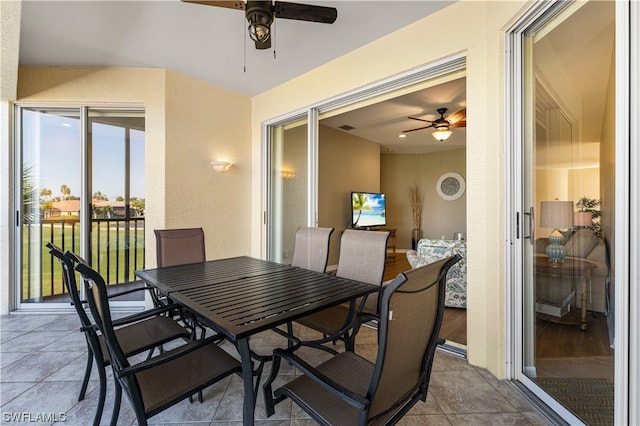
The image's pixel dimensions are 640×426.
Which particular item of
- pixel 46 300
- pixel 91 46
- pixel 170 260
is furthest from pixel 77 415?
pixel 91 46

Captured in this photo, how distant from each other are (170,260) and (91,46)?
241cm

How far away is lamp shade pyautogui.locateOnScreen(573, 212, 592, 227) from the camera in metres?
1.49

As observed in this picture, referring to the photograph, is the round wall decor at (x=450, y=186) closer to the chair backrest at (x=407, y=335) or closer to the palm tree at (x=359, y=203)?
the palm tree at (x=359, y=203)

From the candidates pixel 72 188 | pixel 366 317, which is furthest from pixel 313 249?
pixel 72 188

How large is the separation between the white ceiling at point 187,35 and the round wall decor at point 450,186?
5256mm

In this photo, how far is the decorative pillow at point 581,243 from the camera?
1.48 metres

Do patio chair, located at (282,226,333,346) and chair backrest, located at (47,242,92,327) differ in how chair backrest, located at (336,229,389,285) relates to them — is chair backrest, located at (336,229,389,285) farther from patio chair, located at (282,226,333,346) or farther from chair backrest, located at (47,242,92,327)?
chair backrest, located at (47,242,92,327)

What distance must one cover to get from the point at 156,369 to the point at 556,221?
96.0 inches

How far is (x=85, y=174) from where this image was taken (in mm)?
3322

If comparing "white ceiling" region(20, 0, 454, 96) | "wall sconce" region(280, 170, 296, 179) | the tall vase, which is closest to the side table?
"white ceiling" region(20, 0, 454, 96)

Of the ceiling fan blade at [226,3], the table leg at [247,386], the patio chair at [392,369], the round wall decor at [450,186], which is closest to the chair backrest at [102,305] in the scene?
the table leg at [247,386]

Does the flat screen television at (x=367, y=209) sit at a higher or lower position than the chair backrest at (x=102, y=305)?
higher

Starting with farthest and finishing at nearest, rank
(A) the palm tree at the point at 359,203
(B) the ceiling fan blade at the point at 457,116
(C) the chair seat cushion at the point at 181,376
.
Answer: (A) the palm tree at the point at 359,203, (B) the ceiling fan blade at the point at 457,116, (C) the chair seat cushion at the point at 181,376

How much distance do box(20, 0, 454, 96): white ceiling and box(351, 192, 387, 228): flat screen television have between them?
10.2 ft
